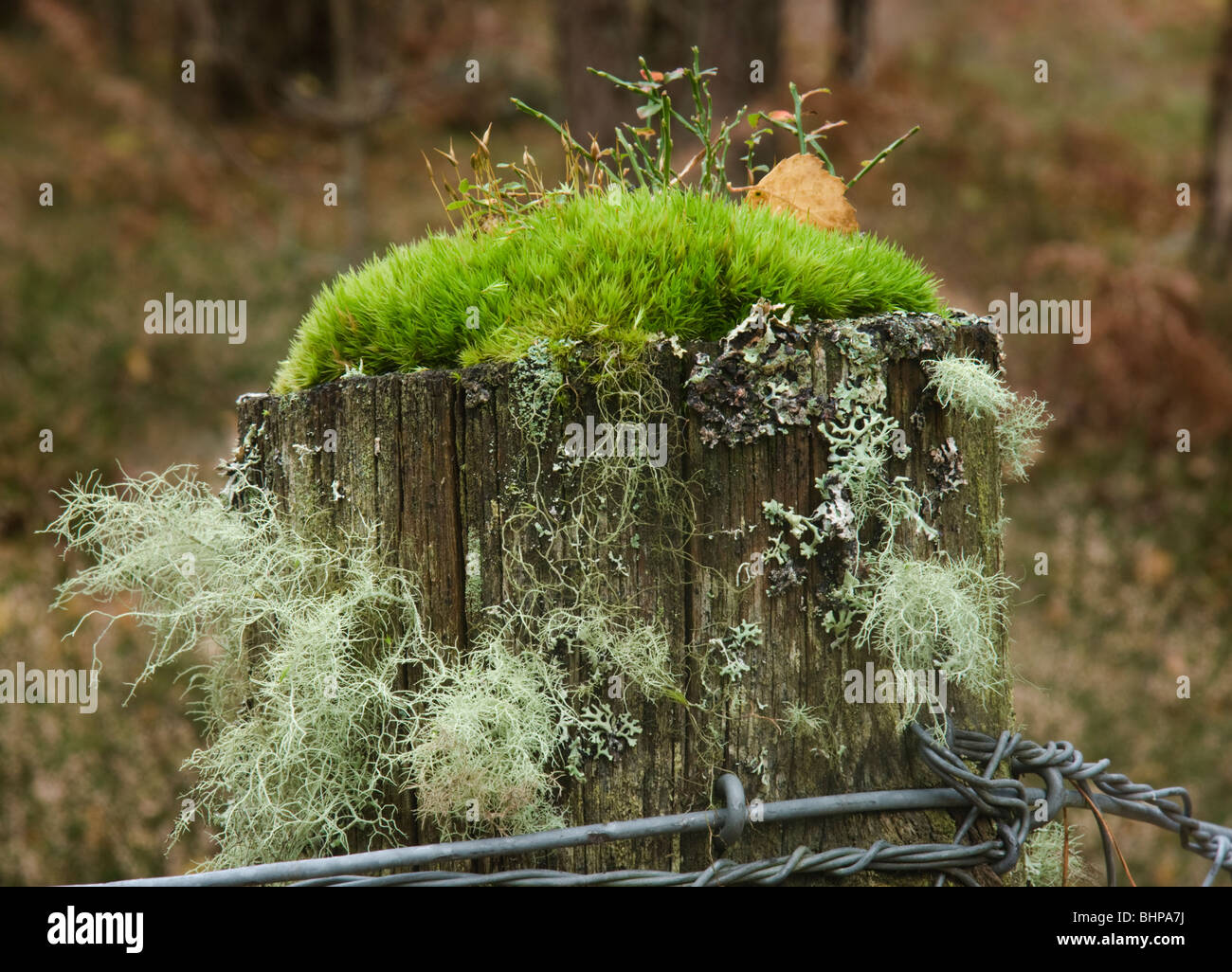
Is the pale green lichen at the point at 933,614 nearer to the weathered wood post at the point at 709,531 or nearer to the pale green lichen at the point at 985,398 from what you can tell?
the weathered wood post at the point at 709,531

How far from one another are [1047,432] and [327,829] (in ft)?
26.4

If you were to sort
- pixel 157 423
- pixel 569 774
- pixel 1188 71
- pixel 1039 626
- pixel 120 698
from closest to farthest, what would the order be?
pixel 569 774 < pixel 120 698 < pixel 1039 626 < pixel 157 423 < pixel 1188 71

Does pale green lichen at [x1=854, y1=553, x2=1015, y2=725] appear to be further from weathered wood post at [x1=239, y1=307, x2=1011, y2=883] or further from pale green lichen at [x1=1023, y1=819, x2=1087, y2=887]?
pale green lichen at [x1=1023, y1=819, x2=1087, y2=887]

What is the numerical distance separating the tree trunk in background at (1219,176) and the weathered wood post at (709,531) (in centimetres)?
972

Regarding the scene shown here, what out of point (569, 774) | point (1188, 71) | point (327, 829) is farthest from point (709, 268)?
point (1188, 71)

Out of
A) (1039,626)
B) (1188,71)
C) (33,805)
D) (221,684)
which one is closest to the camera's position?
(221,684)

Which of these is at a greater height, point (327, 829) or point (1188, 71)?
point (1188, 71)

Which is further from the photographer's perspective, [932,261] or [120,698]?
[932,261]

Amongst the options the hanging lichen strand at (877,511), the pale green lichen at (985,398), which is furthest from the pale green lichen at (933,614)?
the pale green lichen at (985,398)

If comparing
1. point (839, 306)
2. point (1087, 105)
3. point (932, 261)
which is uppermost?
point (1087, 105)

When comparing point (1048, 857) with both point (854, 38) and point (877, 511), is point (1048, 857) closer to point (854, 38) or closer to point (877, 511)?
point (877, 511)

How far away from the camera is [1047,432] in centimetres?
841

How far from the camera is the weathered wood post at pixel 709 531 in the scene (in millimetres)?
1655

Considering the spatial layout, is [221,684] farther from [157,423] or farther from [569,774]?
[157,423]
